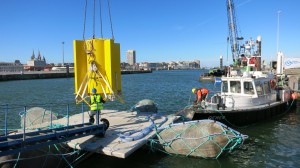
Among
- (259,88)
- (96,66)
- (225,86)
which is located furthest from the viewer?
(225,86)

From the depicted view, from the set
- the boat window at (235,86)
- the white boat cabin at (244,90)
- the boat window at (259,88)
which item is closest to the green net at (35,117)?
the white boat cabin at (244,90)

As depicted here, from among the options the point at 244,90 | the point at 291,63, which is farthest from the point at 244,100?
the point at 291,63

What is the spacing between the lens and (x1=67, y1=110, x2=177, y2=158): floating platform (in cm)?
870

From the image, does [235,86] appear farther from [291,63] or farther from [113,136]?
[291,63]

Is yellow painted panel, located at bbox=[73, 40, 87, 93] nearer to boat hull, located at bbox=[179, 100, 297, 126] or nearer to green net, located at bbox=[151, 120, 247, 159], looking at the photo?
green net, located at bbox=[151, 120, 247, 159]

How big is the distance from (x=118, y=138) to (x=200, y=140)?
2.98 meters

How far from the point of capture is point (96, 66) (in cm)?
1212

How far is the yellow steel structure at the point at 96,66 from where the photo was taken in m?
12.1

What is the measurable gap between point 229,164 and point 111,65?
6.35 meters

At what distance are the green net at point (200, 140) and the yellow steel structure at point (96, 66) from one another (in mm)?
3478

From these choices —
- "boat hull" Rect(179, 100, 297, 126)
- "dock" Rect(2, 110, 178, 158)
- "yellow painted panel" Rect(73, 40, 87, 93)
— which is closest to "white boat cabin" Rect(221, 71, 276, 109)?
"boat hull" Rect(179, 100, 297, 126)

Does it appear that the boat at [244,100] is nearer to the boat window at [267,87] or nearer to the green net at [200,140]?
the boat window at [267,87]

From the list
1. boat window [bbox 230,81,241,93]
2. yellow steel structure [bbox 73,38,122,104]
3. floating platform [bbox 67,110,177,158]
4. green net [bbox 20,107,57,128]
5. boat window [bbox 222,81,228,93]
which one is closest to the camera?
floating platform [bbox 67,110,177,158]

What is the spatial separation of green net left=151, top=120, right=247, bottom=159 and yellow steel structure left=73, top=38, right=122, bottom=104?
348cm
